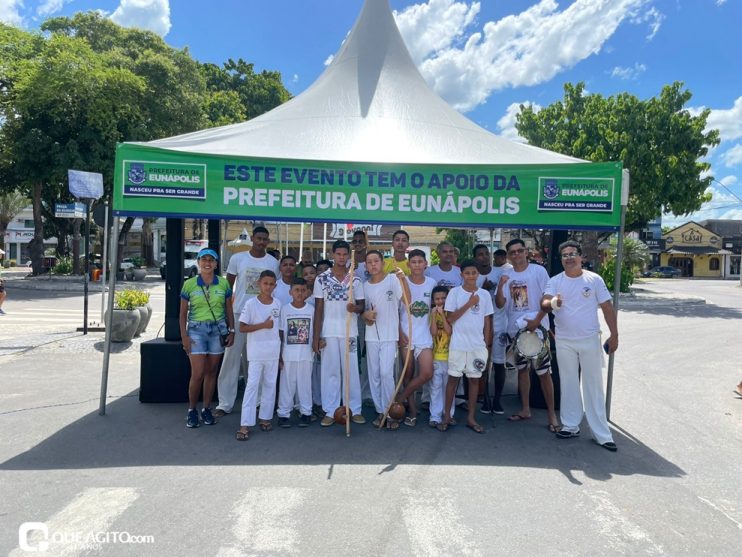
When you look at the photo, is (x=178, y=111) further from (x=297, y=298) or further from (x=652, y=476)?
(x=652, y=476)

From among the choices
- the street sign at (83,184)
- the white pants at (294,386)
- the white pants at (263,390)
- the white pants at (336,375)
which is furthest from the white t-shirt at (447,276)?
the street sign at (83,184)

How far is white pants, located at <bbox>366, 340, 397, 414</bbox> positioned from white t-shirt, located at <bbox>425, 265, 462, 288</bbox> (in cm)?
109

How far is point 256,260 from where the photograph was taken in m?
5.73

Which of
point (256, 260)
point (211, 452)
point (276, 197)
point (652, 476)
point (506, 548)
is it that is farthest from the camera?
point (256, 260)

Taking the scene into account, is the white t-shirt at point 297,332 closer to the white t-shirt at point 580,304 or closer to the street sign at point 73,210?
the white t-shirt at point 580,304

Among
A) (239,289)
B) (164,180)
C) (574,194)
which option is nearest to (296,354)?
(239,289)

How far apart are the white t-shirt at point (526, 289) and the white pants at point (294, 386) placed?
7.34 feet

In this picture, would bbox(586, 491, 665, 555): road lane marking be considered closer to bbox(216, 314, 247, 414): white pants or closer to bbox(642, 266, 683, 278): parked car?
bbox(216, 314, 247, 414): white pants

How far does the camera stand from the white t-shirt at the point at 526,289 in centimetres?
551

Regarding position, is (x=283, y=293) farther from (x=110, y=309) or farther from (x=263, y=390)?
(x=110, y=309)

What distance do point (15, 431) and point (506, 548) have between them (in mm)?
4572

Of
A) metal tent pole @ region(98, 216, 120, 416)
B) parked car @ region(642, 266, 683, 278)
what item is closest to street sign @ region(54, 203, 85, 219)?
metal tent pole @ region(98, 216, 120, 416)

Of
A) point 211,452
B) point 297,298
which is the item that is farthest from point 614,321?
point 211,452

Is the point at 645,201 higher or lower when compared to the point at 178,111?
lower
